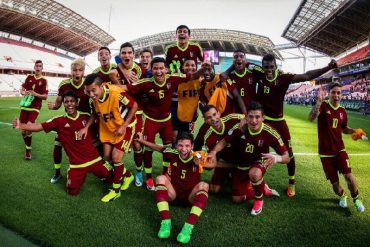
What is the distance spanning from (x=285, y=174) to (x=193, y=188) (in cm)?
261

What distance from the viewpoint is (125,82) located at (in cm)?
548

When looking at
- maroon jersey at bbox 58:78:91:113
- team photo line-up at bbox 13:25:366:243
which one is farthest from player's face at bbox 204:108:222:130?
maroon jersey at bbox 58:78:91:113

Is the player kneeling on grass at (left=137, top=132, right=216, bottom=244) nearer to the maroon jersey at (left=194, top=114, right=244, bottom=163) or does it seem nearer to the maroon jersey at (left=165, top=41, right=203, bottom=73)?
the maroon jersey at (left=194, top=114, right=244, bottom=163)

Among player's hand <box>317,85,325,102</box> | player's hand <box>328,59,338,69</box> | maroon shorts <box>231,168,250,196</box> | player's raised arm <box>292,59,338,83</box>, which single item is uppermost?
player's hand <box>328,59,338,69</box>

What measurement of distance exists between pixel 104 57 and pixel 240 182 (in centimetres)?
316

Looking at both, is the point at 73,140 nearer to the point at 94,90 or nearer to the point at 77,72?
the point at 94,90

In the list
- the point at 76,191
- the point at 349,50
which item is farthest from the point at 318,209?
the point at 349,50

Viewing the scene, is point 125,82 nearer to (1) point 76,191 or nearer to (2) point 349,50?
(1) point 76,191

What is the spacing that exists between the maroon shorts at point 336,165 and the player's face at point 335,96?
74cm

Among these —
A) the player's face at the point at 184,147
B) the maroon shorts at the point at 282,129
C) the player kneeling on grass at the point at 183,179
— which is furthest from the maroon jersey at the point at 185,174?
the maroon shorts at the point at 282,129

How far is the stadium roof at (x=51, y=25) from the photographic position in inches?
1654

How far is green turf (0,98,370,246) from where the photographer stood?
10.3ft

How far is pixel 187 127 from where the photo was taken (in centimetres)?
578

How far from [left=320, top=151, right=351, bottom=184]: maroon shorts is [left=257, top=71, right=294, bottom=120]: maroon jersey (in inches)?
42.9
